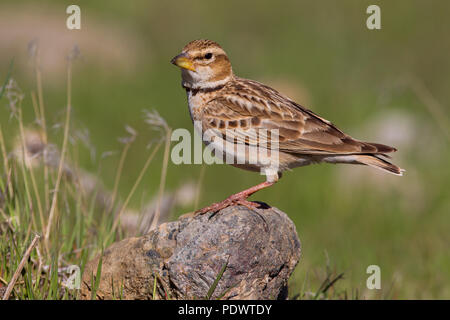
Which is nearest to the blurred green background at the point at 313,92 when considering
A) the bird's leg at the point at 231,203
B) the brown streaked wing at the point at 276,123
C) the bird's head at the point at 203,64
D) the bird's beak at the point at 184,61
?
the brown streaked wing at the point at 276,123

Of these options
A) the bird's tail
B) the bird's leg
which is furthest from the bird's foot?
the bird's tail

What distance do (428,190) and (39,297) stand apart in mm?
8945

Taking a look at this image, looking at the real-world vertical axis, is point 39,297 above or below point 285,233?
below

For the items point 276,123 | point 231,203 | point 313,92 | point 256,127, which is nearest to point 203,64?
point 256,127

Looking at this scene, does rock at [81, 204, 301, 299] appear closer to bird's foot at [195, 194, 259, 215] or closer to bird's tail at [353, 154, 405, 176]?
bird's foot at [195, 194, 259, 215]

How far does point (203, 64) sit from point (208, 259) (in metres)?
2.21

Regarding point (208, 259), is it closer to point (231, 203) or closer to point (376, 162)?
point (231, 203)

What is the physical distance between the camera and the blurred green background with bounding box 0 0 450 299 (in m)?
11.1

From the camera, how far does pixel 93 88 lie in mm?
17938

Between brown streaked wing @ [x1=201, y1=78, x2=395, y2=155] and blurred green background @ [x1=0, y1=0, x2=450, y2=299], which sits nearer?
brown streaked wing @ [x1=201, y1=78, x2=395, y2=155]

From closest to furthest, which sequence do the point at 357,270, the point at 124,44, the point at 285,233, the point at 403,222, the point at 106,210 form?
the point at 285,233 < the point at 106,210 < the point at 357,270 < the point at 403,222 < the point at 124,44

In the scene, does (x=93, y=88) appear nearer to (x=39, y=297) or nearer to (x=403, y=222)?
(x=403, y=222)

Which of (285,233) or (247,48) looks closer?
(285,233)

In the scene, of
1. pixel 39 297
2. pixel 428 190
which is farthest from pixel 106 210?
pixel 428 190
